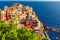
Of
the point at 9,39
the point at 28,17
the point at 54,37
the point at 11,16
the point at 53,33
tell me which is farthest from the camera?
the point at 53,33

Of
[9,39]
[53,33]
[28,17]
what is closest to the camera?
[9,39]

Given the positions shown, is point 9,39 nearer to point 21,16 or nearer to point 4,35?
point 4,35

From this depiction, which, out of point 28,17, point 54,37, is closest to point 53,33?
point 54,37

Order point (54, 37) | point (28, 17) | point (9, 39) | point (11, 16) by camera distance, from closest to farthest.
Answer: point (9, 39) < point (11, 16) < point (28, 17) < point (54, 37)

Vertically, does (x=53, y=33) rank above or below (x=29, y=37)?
below

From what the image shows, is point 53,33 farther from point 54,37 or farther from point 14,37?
point 14,37

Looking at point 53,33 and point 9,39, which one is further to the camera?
point 53,33

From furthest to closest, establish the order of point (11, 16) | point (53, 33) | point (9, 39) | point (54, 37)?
point (53, 33)
point (54, 37)
point (11, 16)
point (9, 39)

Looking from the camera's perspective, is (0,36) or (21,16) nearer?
(0,36)

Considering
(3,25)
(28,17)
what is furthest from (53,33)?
(3,25)
